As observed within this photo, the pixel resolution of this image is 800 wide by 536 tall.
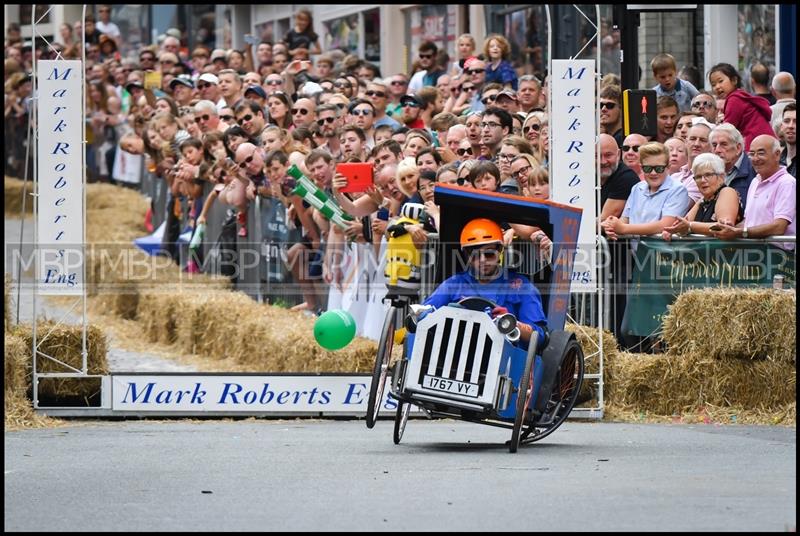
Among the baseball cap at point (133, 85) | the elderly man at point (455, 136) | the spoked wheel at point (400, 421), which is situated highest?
the baseball cap at point (133, 85)

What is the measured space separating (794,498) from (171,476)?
11.6 feet

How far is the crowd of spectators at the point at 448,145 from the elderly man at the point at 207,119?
0.06 feet

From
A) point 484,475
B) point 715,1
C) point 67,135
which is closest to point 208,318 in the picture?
point 67,135

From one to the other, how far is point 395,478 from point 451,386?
1.53 m

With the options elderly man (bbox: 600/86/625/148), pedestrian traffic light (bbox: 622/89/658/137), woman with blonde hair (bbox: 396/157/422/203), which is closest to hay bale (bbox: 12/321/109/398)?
woman with blonde hair (bbox: 396/157/422/203)

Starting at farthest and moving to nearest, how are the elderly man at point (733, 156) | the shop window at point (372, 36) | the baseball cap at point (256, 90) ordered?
the shop window at point (372, 36) < the baseball cap at point (256, 90) < the elderly man at point (733, 156)

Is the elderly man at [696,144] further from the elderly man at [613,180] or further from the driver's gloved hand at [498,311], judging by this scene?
the driver's gloved hand at [498,311]

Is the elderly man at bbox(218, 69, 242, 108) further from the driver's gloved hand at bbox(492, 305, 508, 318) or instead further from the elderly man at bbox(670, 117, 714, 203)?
the driver's gloved hand at bbox(492, 305, 508, 318)

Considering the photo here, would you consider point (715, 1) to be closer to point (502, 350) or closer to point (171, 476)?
point (502, 350)

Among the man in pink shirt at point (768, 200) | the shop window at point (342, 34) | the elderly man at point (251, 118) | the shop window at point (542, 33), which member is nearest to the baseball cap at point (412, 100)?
the elderly man at point (251, 118)

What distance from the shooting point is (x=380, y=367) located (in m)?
11.2

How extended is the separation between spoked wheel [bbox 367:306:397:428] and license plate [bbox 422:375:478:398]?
31 cm

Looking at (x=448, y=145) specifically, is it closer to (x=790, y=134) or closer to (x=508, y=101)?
(x=508, y=101)

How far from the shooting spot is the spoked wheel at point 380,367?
11.2 metres
